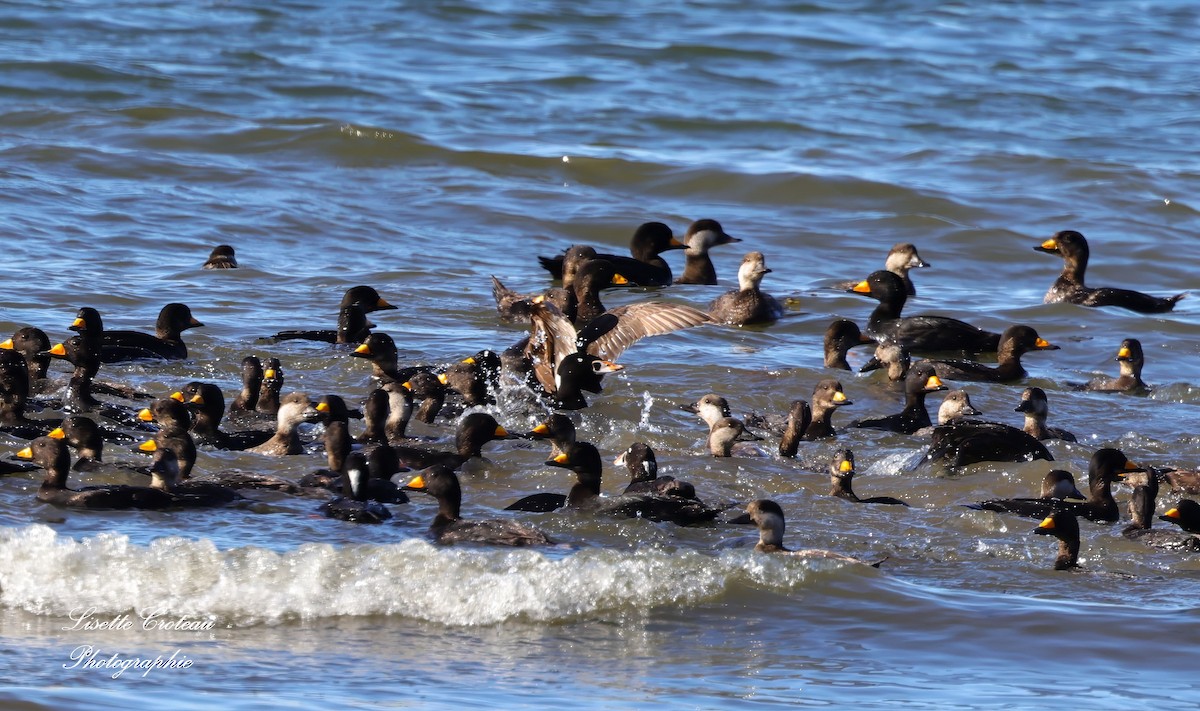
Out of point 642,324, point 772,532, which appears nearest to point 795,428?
point 642,324

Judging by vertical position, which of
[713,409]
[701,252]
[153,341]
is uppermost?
[701,252]

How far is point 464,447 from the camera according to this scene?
10.7 meters

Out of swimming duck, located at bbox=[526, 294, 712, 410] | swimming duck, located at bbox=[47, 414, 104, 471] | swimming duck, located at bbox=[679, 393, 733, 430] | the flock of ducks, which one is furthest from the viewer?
swimming duck, located at bbox=[526, 294, 712, 410]

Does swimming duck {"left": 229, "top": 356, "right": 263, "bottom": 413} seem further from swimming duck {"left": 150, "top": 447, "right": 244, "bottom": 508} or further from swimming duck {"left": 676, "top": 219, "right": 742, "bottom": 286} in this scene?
swimming duck {"left": 676, "top": 219, "right": 742, "bottom": 286}

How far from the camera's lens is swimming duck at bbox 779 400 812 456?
11.1 meters

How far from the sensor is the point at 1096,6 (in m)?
39.0

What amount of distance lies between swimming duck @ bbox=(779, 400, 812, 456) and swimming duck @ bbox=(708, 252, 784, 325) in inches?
159

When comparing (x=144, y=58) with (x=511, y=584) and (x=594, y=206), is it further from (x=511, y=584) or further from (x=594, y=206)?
(x=511, y=584)

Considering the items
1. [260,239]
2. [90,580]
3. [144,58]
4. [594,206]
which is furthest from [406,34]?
[90,580]

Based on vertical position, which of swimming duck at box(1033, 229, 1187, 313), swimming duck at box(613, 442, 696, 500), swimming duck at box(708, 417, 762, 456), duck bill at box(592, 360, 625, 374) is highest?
swimming duck at box(1033, 229, 1187, 313)

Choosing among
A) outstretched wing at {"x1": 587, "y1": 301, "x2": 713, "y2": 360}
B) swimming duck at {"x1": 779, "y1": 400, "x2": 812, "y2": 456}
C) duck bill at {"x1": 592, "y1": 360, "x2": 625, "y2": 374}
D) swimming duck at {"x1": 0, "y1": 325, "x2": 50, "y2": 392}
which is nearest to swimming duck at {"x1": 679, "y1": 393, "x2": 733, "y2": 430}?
swimming duck at {"x1": 779, "y1": 400, "x2": 812, "y2": 456}

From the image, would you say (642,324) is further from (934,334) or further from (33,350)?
(33,350)

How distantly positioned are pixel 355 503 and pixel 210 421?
2.00m

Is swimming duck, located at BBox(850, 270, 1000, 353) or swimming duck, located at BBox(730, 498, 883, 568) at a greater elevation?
swimming duck, located at BBox(850, 270, 1000, 353)
